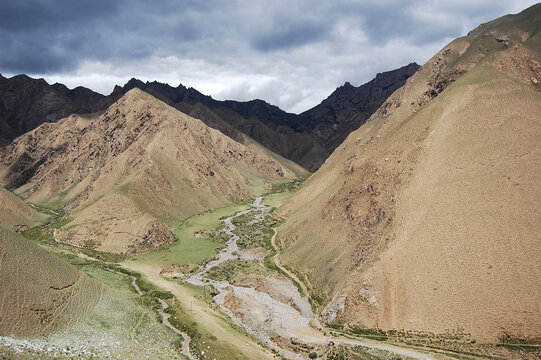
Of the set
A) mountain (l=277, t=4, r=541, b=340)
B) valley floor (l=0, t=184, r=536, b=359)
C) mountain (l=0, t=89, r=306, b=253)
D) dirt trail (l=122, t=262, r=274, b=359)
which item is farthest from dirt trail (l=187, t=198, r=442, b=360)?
mountain (l=0, t=89, r=306, b=253)

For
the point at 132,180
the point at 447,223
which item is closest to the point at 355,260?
the point at 447,223

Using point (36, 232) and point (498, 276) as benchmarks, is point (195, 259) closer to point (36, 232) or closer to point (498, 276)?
point (36, 232)

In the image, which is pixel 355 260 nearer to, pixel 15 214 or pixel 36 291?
pixel 36 291

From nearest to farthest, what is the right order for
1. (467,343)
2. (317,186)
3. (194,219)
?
(467,343) → (317,186) → (194,219)

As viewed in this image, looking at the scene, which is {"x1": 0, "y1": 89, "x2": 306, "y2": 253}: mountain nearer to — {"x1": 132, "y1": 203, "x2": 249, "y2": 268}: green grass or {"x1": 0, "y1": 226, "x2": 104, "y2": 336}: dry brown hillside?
{"x1": 132, "y1": 203, "x2": 249, "y2": 268}: green grass

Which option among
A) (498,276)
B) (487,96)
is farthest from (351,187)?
(498,276)

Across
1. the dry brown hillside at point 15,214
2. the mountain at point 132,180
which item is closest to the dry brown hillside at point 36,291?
the mountain at point 132,180
